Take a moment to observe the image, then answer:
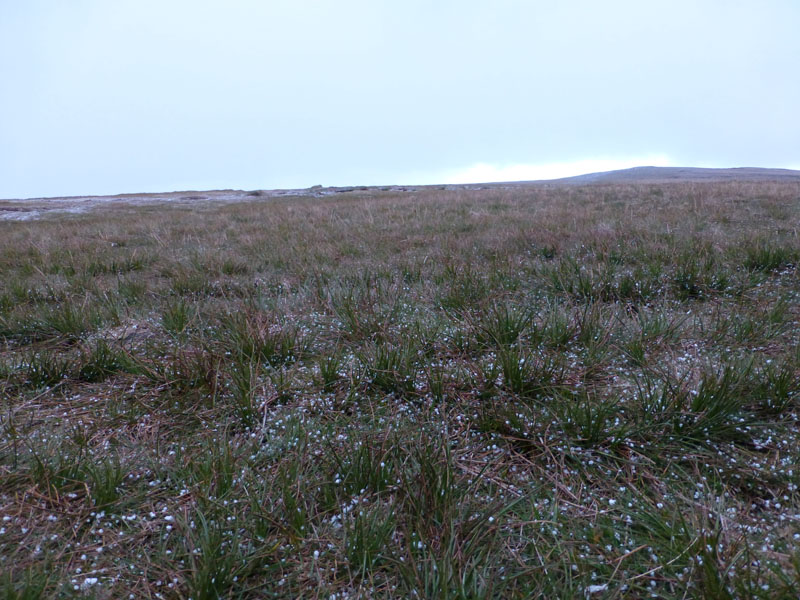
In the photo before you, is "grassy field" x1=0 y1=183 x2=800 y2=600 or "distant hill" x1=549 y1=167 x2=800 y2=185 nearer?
"grassy field" x1=0 y1=183 x2=800 y2=600

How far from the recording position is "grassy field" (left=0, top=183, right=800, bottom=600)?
1.50 meters

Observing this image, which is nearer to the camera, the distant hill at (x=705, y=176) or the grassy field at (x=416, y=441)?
the grassy field at (x=416, y=441)

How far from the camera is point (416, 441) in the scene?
207 cm

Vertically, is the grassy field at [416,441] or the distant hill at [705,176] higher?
the distant hill at [705,176]

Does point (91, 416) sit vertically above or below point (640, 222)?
below

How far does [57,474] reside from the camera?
1913 mm

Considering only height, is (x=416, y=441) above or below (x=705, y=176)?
below

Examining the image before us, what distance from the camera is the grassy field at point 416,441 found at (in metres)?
1.50

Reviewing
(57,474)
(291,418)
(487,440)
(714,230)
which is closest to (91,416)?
(57,474)

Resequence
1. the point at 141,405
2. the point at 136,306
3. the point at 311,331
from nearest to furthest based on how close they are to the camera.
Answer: the point at 141,405, the point at 311,331, the point at 136,306

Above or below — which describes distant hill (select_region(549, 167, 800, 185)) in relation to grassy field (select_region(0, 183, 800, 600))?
above

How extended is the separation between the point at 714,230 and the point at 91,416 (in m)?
7.26

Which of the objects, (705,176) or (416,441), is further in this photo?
(705,176)

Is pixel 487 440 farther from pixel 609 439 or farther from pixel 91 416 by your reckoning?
pixel 91 416
